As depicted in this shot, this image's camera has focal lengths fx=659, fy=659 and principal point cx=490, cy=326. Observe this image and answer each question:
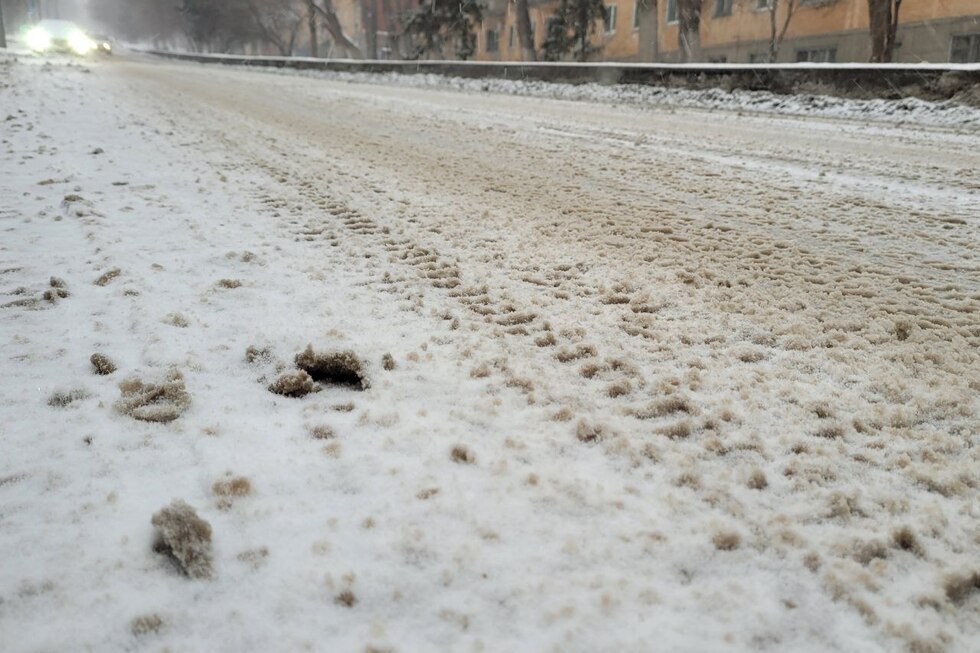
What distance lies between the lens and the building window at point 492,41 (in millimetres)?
39716

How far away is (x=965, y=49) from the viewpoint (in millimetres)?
19859

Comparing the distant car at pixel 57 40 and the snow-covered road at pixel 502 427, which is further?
the distant car at pixel 57 40

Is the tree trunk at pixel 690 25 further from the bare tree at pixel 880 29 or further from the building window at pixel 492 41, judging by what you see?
the building window at pixel 492 41

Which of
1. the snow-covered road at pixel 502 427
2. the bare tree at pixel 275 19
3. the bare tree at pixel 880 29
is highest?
the bare tree at pixel 275 19

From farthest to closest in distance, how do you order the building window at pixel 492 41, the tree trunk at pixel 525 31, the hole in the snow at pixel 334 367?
the building window at pixel 492 41 → the tree trunk at pixel 525 31 → the hole in the snow at pixel 334 367

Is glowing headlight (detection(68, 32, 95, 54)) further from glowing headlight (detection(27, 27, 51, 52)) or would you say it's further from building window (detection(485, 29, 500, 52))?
building window (detection(485, 29, 500, 52))

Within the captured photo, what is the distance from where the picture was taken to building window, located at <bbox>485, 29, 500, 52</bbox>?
39.7m

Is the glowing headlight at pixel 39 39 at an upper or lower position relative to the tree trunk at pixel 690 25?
upper

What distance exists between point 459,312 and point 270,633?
1.39 m

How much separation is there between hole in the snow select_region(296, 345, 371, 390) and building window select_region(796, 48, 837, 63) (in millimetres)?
25835

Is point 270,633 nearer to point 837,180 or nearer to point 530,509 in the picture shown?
point 530,509

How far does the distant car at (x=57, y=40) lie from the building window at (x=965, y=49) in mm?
31819

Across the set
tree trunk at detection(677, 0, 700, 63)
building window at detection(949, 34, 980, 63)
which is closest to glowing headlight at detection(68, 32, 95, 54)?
tree trunk at detection(677, 0, 700, 63)

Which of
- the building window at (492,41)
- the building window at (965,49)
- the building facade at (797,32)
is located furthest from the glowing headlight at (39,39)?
the building window at (965,49)
